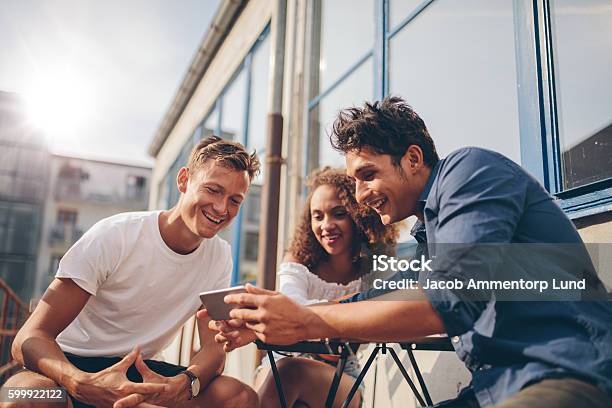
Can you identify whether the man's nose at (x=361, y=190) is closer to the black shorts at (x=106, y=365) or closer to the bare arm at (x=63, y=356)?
the bare arm at (x=63, y=356)

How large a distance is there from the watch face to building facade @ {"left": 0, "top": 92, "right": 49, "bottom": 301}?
30.4m

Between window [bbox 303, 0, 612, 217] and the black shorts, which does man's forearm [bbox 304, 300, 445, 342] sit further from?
the black shorts

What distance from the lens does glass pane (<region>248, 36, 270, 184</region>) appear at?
614cm

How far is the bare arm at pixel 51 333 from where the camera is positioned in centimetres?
200

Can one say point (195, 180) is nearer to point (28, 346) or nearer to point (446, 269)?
point (28, 346)

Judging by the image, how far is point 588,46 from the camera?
2059 mm

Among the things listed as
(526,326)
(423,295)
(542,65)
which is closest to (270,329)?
(423,295)

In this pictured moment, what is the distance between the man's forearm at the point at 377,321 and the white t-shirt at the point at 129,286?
1292 mm

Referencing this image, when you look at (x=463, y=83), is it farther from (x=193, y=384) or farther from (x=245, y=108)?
(x=245, y=108)

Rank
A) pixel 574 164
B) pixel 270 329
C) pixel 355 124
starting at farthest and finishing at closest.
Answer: pixel 574 164
pixel 355 124
pixel 270 329

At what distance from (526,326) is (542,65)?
4.80 feet

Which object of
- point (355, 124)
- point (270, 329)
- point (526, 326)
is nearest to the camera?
point (526, 326)

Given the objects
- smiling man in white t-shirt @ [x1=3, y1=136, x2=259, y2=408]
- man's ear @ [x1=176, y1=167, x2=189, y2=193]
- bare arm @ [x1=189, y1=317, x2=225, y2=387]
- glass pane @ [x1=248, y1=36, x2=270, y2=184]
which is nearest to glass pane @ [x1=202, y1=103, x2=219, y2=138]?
glass pane @ [x1=248, y1=36, x2=270, y2=184]

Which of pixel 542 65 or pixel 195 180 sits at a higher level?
pixel 542 65
